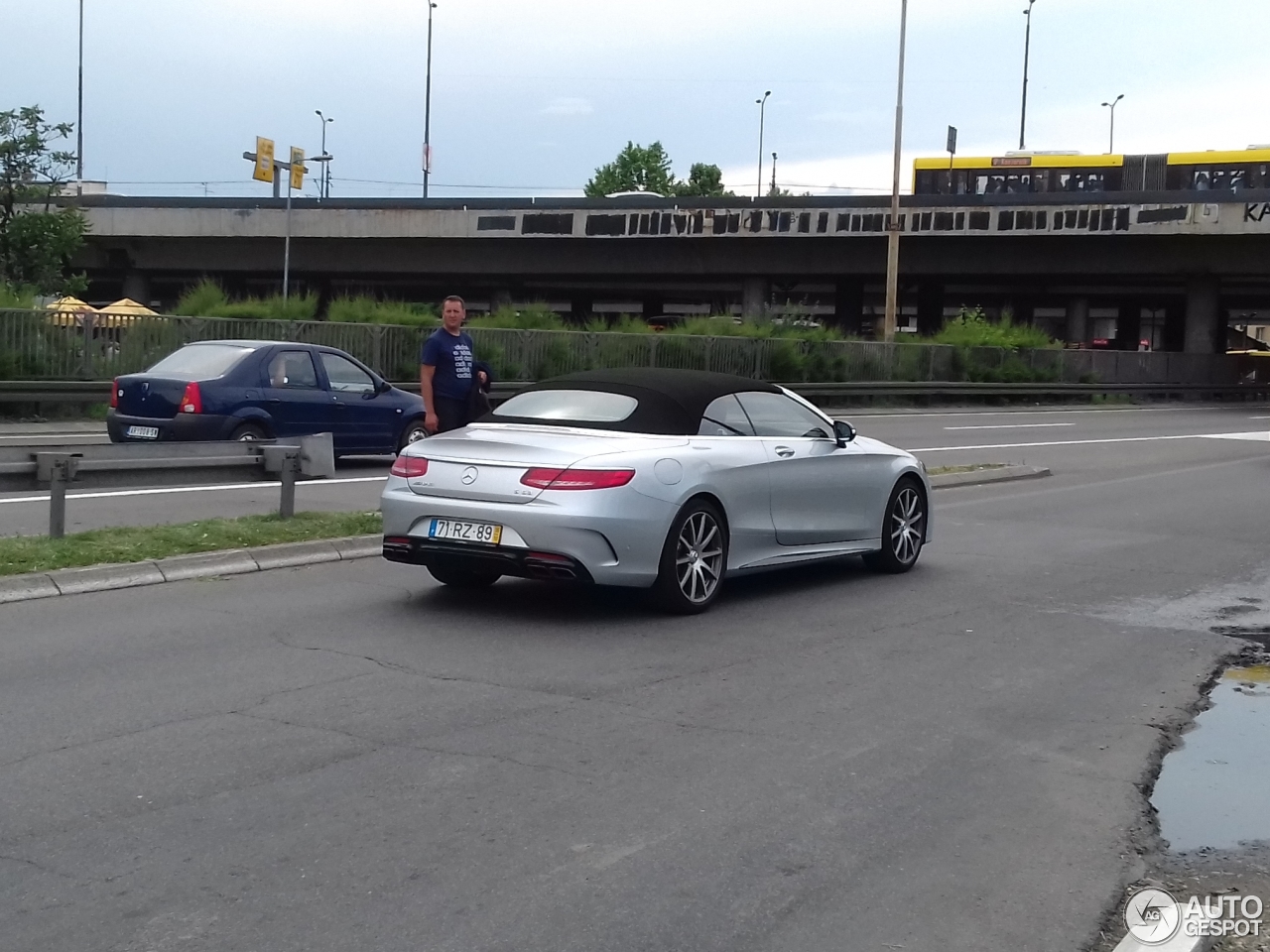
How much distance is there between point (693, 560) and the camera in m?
9.11

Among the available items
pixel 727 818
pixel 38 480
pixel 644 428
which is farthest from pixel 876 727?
pixel 38 480

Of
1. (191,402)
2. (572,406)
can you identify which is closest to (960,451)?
(191,402)

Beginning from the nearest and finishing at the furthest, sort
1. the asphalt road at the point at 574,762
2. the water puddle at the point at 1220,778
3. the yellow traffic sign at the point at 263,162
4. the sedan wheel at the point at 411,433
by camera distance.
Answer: the asphalt road at the point at 574,762, the water puddle at the point at 1220,778, the sedan wheel at the point at 411,433, the yellow traffic sign at the point at 263,162

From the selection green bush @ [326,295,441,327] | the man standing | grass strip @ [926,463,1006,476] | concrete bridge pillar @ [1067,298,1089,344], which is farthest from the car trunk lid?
concrete bridge pillar @ [1067,298,1089,344]

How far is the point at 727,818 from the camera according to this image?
5.41 meters

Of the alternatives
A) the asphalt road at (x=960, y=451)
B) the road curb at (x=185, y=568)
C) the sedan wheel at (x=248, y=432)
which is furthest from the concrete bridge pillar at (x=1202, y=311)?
the road curb at (x=185, y=568)

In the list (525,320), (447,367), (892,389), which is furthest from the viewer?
(892,389)

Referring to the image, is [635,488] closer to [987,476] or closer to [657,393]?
[657,393]

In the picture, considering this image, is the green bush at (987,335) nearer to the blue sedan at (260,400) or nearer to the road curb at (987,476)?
the road curb at (987,476)

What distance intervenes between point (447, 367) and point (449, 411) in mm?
346

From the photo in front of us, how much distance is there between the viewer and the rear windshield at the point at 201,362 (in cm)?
1688

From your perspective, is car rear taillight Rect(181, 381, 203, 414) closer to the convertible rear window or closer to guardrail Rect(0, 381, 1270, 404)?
the convertible rear window

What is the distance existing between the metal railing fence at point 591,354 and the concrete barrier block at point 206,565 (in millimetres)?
15810

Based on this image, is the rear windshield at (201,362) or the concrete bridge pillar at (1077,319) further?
the concrete bridge pillar at (1077,319)
